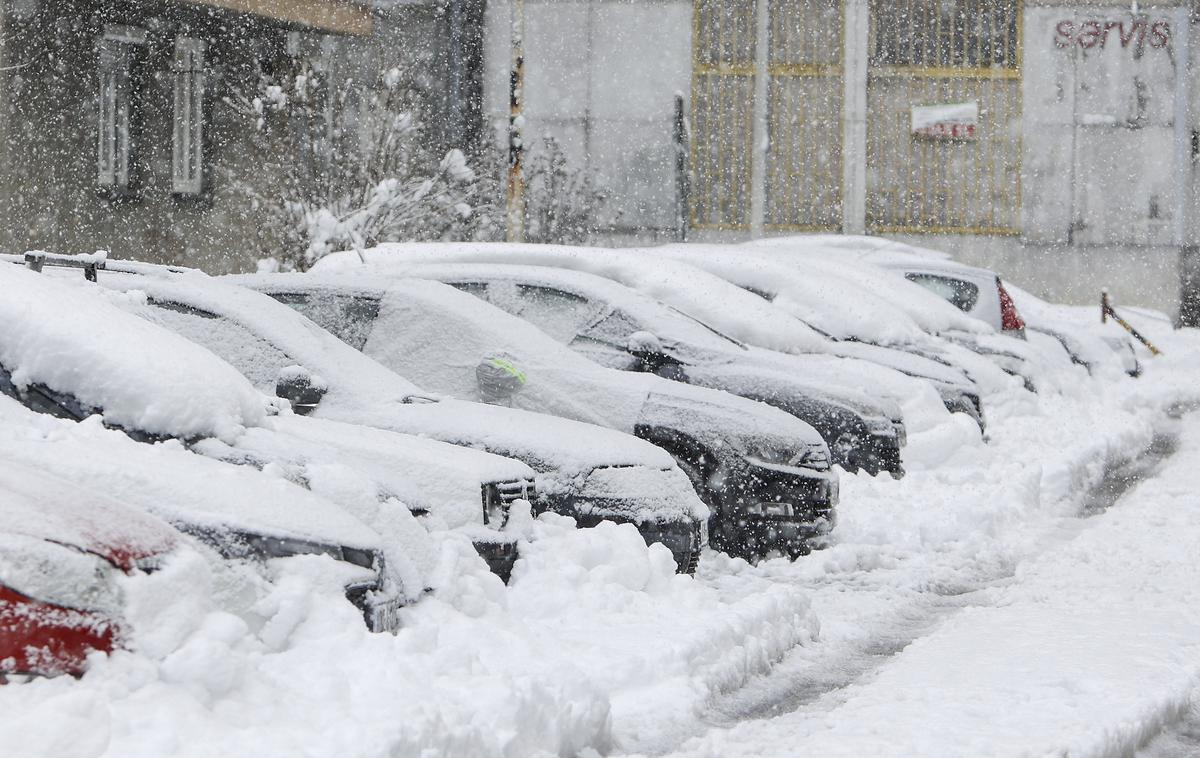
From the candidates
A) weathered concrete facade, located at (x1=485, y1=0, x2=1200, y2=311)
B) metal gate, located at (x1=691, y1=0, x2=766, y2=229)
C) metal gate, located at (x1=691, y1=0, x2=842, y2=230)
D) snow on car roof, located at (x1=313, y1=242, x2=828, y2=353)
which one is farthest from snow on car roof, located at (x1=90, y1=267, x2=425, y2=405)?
metal gate, located at (x1=691, y1=0, x2=766, y2=229)

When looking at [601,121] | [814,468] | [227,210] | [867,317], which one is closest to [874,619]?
[814,468]

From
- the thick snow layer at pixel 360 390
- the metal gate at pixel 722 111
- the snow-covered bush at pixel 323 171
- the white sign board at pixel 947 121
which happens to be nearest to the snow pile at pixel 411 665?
the thick snow layer at pixel 360 390

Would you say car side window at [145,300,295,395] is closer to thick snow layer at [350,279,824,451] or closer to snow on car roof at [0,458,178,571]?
thick snow layer at [350,279,824,451]

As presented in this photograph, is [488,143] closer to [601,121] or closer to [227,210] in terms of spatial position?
[601,121]

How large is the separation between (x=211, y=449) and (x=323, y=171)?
14902 millimetres

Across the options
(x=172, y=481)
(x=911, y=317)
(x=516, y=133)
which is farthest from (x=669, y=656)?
(x=516, y=133)

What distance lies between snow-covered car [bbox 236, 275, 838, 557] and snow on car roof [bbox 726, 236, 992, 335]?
23.0 ft

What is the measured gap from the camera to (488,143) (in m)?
30.5

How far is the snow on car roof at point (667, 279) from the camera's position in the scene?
12.4 meters

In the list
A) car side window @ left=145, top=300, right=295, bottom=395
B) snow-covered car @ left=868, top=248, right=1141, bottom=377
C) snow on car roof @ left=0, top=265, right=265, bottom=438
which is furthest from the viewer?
snow-covered car @ left=868, top=248, right=1141, bottom=377

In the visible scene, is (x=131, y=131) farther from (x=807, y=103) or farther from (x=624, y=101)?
(x=807, y=103)

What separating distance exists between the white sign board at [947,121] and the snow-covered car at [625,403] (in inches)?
1080

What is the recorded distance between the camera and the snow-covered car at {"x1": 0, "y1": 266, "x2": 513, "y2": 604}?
5145 mm

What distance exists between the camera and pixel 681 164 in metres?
34.9
